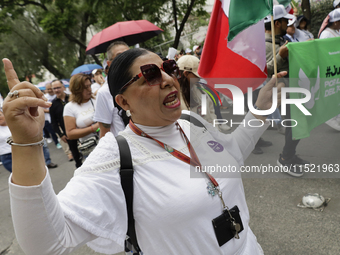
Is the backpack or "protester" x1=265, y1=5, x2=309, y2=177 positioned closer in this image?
the backpack

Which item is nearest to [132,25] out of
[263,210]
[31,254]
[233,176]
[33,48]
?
[263,210]

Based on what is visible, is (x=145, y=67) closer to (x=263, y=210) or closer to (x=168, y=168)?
(x=168, y=168)

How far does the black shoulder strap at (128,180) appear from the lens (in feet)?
3.64

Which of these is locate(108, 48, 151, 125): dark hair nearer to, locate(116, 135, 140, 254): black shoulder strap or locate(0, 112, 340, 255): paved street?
locate(116, 135, 140, 254): black shoulder strap

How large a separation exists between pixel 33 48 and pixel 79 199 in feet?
76.1

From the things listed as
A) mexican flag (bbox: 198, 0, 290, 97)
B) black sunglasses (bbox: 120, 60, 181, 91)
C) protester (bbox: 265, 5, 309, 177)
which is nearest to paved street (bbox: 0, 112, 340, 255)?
protester (bbox: 265, 5, 309, 177)

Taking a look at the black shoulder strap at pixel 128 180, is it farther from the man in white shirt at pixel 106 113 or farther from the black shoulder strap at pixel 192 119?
the man in white shirt at pixel 106 113

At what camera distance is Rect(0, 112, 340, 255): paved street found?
2.52 m

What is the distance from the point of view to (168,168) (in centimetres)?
120

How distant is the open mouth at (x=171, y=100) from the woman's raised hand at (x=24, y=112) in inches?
23.2

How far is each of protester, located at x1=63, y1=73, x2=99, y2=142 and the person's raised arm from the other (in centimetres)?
280

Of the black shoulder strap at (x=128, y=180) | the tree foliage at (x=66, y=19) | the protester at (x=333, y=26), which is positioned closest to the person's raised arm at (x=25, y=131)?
the black shoulder strap at (x=128, y=180)

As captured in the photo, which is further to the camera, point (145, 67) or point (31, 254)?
point (145, 67)

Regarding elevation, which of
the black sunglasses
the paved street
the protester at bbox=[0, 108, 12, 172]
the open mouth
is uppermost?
the black sunglasses
